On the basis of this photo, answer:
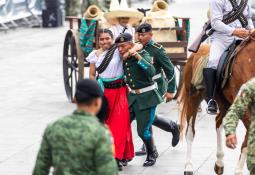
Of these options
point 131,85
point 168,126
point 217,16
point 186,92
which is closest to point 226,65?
point 217,16

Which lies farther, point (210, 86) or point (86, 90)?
point (210, 86)

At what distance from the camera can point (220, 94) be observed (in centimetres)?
1078

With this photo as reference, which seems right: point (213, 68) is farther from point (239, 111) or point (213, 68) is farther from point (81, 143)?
point (81, 143)

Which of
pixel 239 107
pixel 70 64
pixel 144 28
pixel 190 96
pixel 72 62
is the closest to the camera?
pixel 239 107

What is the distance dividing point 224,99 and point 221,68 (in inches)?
15.5

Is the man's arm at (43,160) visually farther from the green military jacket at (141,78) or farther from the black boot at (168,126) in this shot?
the black boot at (168,126)

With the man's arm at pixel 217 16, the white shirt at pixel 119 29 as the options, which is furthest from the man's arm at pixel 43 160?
the white shirt at pixel 119 29

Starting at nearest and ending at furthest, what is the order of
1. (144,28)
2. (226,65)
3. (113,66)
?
(226,65) → (113,66) → (144,28)

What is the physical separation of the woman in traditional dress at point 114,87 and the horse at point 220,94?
0.79m

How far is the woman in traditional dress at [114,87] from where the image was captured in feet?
34.9

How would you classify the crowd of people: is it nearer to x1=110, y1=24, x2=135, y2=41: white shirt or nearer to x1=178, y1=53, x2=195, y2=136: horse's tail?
x1=110, y1=24, x2=135, y2=41: white shirt

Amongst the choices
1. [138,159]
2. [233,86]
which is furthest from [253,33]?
[138,159]

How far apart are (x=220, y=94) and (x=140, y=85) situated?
0.92 m

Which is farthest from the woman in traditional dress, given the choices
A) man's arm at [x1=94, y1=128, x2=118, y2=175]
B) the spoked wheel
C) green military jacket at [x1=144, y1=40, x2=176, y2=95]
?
the spoked wheel
